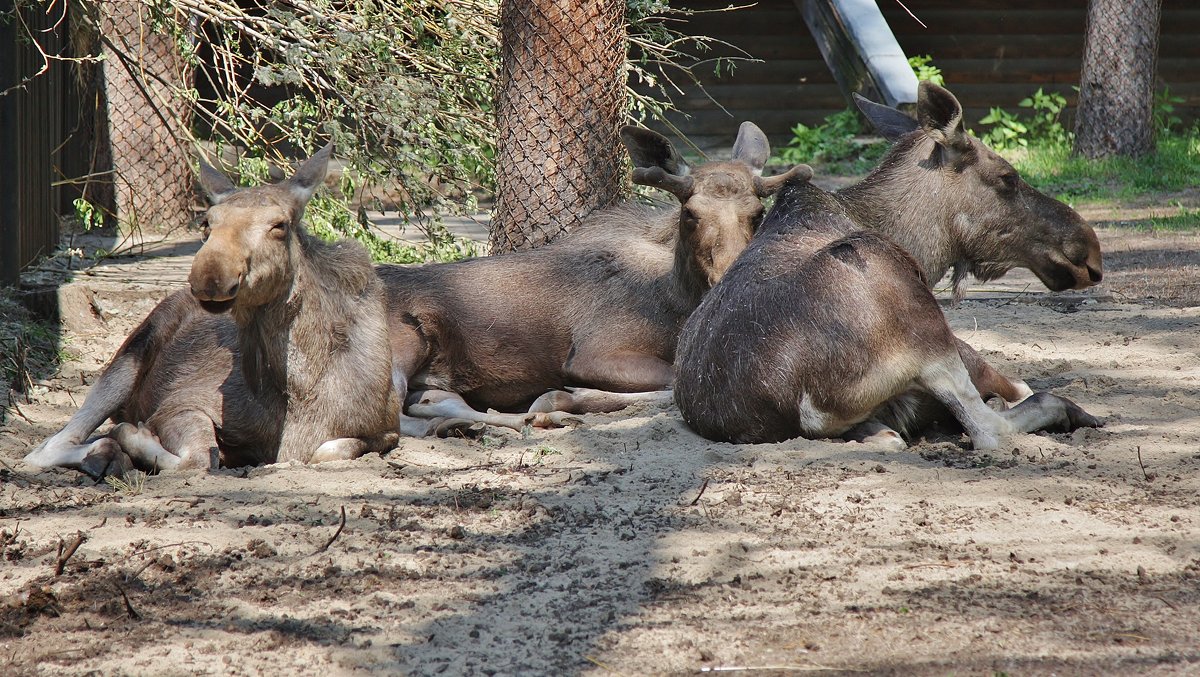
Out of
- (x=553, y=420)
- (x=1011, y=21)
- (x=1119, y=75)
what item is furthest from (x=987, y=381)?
(x=1011, y=21)

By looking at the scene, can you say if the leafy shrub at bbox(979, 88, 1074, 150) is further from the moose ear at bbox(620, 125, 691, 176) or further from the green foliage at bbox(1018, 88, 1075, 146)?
the moose ear at bbox(620, 125, 691, 176)

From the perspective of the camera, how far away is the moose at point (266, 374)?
17.6ft

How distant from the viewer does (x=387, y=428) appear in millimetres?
5875

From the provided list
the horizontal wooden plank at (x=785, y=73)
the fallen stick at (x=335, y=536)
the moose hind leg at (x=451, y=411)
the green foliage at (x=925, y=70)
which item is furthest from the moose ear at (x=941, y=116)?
the horizontal wooden plank at (x=785, y=73)

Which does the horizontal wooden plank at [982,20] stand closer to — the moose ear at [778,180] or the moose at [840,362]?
the moose ear at [778,180]

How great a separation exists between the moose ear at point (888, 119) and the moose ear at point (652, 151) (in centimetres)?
130

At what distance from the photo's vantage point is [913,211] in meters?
6.99

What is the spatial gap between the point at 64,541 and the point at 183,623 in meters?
0.88

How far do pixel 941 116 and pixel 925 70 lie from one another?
10.4 metres

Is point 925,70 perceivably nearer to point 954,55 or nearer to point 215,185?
point 954,55

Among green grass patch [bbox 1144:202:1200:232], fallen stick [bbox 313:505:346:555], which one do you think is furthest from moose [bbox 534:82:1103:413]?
green grass patch [bbox 1144:202:1200:232]

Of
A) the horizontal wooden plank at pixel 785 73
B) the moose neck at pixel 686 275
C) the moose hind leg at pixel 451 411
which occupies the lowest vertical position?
the moose hind leg at pixel 451 411

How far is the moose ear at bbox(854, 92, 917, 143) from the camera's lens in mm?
7555

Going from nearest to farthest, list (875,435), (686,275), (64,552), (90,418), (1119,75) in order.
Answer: (64,552) < (875,435) < (90,418) < (686,275) < (1119,75)
